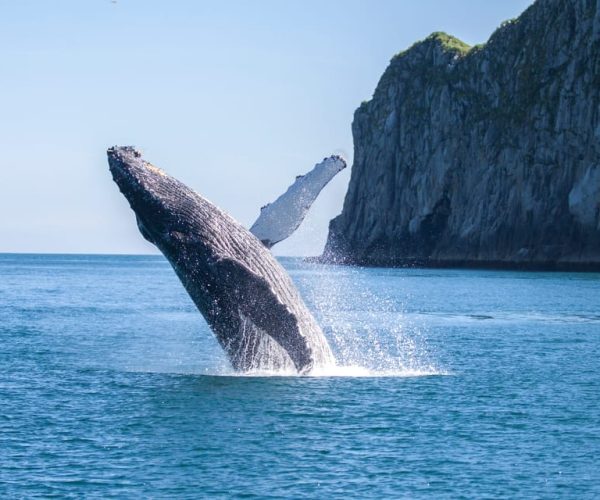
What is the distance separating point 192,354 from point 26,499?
1710 centimetres

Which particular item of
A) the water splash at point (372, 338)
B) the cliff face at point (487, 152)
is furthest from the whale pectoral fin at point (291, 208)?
the cliff face at point (487, 152)

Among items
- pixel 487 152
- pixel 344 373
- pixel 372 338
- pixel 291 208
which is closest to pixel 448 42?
pixel 487 152

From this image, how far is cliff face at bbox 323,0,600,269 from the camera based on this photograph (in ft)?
345

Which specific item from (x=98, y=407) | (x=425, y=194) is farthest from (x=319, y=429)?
(x=425, y=194)

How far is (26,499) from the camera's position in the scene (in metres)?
15.3

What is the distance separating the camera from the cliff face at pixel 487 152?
105 meters

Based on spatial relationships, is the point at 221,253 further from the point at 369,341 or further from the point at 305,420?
the point at 369,341

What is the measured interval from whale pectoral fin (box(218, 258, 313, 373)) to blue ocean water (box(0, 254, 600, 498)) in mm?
1676

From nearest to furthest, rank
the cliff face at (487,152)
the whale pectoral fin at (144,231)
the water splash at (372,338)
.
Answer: the whale pectoral fin at (144,231) < the water splash at (372,338) < the cliff face at (487,152)

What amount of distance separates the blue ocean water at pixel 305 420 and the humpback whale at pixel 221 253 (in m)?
1.87

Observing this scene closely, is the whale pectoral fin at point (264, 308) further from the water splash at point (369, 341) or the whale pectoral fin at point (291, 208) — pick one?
the water splash at point (369, 341)

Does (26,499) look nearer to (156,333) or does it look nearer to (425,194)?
(156,333)

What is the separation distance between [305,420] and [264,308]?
3008mm

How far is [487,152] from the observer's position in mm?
121688
